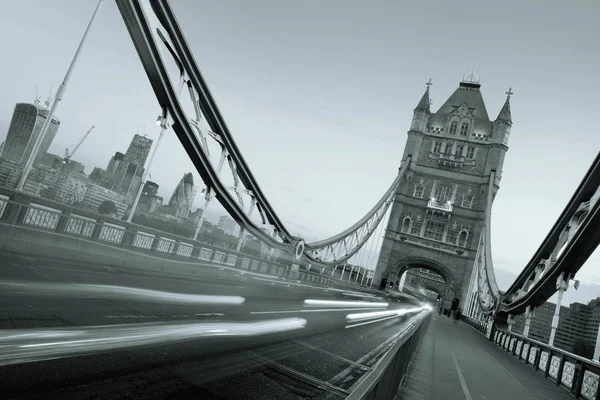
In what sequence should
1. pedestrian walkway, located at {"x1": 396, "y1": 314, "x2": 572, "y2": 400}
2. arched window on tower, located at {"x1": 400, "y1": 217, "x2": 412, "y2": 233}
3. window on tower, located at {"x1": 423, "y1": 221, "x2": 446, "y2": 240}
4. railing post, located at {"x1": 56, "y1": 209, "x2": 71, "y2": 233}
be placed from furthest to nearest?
1. arched window on tower, located at {"x1": 400, "y1": 217, "x2": 412, "y2": 233}
2. window on tower, located at {"x1": 423, "y1": 221, "x2": 446, "y2": 240}
3. railing post, located at {"x1": 56, "y1": 209, "x2": 71, "y2": 233}
4. pedestrian walkway, located at {"x1": 396, "y1": 314, "x2": 572, "y2": 400}

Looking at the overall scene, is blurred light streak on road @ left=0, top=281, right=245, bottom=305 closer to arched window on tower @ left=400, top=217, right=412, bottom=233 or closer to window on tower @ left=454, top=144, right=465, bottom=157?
arched window on tower @ left=400, top=217, right=412, bottom=233

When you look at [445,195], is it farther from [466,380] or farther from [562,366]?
[466,380]

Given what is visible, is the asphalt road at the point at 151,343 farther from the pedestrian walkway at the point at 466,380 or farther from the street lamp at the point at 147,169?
the street lamp at the point at 147,169

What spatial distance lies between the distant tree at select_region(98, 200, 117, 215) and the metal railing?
11.5 meters

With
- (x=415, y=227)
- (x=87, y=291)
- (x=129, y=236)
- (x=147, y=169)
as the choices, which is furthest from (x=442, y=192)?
(x=87, y=291)

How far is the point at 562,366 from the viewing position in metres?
10.7

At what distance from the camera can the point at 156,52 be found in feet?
40.2

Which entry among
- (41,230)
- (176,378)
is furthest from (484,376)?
(41,230)

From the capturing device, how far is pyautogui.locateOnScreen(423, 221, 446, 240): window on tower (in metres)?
48.8

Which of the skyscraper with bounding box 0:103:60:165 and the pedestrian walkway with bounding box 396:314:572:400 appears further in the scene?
the skyscraper with bounding box 0:103:60:165

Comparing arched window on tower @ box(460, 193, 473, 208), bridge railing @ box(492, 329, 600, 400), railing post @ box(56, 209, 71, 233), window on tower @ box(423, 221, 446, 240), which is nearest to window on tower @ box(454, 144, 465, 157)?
arched window on tower @ box(460, 193, 473, 208)

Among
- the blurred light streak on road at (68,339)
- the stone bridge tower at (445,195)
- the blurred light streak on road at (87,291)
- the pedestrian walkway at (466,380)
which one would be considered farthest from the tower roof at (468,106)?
the blurred light streak on road at (68,339)

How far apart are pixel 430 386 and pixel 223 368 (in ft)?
12.3

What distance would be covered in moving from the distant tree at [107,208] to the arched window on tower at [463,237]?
43.2m
